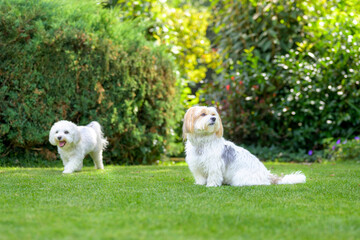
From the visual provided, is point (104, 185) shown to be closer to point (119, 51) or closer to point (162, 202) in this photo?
point (162, 202)

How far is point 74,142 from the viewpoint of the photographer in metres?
7.29

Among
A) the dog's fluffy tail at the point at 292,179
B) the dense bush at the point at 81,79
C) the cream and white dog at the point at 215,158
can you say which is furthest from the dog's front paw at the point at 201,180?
the dense bush at the point at 81,79

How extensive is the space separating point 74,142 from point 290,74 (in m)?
6.00

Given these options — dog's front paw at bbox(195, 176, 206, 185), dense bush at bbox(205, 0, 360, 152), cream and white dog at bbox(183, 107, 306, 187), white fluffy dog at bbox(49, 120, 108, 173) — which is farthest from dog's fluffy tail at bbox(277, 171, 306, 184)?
dense bush at bbox(205, 0, 360, 152)

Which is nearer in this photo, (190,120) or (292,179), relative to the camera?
(190,120)

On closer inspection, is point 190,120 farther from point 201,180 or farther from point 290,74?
point 290,74

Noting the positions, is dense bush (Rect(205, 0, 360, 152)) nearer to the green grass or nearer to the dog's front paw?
the green grass

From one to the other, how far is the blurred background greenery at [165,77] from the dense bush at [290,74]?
1.0 inches

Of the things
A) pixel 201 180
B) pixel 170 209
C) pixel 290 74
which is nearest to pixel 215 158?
pixel 201 180

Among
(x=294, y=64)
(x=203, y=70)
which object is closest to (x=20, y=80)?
(x=294, y=64)

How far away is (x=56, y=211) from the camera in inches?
161

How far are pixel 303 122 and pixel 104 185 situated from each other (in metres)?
6.84

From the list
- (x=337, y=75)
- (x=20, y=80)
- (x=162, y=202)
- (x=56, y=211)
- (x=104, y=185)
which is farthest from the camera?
(x=337, y=75)

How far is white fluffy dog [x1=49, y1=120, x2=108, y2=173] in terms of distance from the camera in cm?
718
